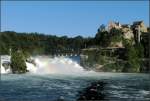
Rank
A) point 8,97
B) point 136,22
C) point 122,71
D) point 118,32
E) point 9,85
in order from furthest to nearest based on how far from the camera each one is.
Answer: point 136,22 < point 118,32 < point 122,71 < point 9,85 < point 8,97

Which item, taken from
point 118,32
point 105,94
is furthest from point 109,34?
point 105,94

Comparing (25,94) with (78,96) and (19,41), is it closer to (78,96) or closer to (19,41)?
(78,96)

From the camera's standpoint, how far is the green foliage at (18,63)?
45.1 meters

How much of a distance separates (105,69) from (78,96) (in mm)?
25901

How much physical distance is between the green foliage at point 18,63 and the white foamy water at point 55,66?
6.41 ft

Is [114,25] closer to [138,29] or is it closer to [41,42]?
[138,29]

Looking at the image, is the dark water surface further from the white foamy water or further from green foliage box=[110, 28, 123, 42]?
green foliage box=[110, 28, 123, 42]

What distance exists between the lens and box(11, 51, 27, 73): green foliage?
4512cm

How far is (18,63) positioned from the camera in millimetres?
45312

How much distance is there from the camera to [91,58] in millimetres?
52281

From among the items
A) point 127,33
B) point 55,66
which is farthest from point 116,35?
point 55,66

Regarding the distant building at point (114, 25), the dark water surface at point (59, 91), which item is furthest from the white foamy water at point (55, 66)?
the dark water surface at point (59, 91)

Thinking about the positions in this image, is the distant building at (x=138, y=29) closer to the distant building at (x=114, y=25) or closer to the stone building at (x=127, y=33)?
the stone building at (x=127, y=33)

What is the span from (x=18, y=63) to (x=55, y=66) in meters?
6.47
